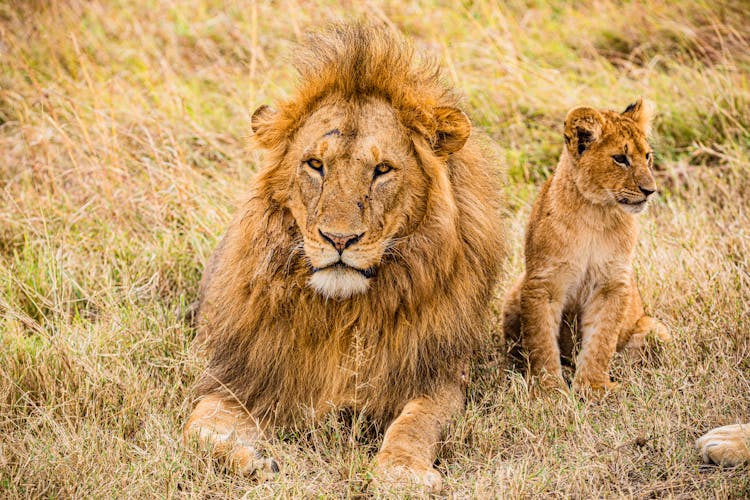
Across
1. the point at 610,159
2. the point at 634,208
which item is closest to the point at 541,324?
the point at 634,208

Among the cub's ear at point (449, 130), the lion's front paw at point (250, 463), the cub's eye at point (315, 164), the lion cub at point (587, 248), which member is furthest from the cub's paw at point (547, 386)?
→ the cub's eye at point (315, 164)

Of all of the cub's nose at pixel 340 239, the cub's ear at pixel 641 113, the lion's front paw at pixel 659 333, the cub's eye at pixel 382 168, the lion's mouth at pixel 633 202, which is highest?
the cub's eye at pixel 382 168

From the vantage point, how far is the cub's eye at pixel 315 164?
3064mm

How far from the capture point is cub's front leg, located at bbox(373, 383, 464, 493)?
2.90 meters

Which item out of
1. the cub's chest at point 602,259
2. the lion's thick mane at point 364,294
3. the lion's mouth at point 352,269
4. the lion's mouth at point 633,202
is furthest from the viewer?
the cub's chest at point 602,259

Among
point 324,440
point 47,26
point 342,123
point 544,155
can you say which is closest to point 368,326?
point 324,440

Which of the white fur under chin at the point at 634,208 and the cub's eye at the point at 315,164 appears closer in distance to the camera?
the cub's eye at the point at 315,164

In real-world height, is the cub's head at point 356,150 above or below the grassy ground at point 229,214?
above

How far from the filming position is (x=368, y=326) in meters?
3.26

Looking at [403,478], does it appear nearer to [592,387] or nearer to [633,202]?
[592,387]

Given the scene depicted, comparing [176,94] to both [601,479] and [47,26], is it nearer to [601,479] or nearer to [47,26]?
[47,26]

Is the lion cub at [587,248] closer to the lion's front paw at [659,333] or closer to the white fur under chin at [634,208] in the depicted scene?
the white fur under chin at [634,208]

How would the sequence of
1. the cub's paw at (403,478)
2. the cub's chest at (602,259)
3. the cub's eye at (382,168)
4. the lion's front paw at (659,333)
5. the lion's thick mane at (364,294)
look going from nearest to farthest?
the cub's paw at (403,478)
the cub's eye at (382,168)
the lion's thick mane at (364,294)
the cub's chest at (602,259)
the lion's front paw at (659,333)

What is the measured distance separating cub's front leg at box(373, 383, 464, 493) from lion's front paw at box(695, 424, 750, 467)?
88cm
